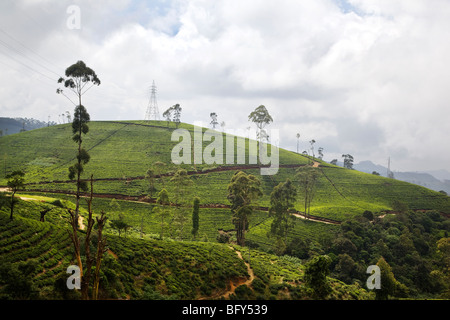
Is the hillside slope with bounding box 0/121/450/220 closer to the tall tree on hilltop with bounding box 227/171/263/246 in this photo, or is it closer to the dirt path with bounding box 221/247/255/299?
the tall tree on hilltop with bounding box 227/171/263/246

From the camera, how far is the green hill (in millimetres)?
23719

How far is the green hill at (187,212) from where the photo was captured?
77.8ft

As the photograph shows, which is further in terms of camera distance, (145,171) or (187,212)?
(145,171)

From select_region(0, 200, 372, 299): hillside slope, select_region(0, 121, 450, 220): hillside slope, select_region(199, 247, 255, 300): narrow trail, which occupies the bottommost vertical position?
select_region(199, 247, 255, 300): narrow trail

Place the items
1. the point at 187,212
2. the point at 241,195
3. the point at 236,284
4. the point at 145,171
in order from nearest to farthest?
1. the point at 236,284
2. the point at 241,195
3. the point at 187,212
4. the point at 145,171

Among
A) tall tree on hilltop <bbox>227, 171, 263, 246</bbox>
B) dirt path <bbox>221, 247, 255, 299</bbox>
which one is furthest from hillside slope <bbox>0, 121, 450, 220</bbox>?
dirt path <bbox>221, 247, 255, 299</bbox>

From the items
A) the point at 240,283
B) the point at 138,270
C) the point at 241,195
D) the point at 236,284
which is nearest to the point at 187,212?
the point at 241,195

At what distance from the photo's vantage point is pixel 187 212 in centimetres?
5138

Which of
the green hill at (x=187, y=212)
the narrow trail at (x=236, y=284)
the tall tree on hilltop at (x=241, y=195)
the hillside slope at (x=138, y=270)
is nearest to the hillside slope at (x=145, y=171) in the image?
the green hill at (x=187, y=212)

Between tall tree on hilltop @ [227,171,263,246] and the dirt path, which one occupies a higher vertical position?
tall tree on hilltop @ [227,171,263,246]

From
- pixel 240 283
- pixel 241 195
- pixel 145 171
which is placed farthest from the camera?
pixel 145 171

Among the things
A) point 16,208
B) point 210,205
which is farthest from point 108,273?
point 210,205

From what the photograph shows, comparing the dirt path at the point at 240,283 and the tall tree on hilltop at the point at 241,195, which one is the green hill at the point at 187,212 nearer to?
the dirt path at the point at 240,283

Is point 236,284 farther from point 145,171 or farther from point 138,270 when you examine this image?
point 145,171
